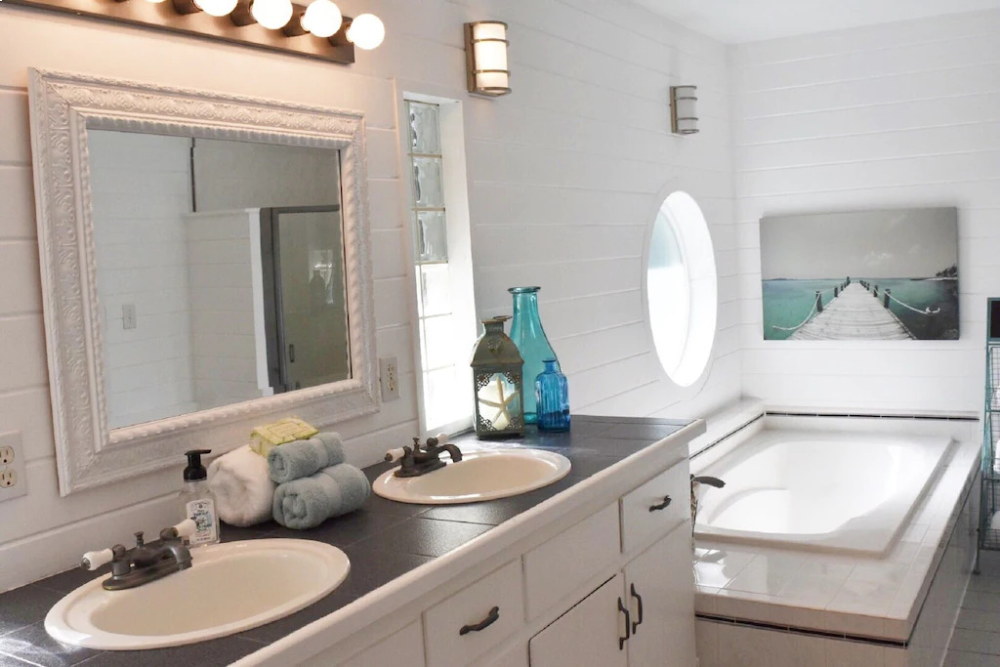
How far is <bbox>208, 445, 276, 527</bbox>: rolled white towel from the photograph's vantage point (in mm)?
1893

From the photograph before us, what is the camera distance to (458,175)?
2.90m

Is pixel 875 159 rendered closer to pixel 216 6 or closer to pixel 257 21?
pixel 257 21

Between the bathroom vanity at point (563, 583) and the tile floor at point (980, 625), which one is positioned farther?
the tile floor at point (980, 625)

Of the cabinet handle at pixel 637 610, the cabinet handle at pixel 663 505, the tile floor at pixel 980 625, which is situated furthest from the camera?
the tile floor at pixel 980 625

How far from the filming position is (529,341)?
2838 millimetres

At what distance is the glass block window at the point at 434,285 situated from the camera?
2.81 meters

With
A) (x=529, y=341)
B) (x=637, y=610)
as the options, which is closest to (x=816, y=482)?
(x=529, y=341)

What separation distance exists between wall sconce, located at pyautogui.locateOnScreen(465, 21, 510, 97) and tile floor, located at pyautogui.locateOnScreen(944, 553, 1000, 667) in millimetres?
2370

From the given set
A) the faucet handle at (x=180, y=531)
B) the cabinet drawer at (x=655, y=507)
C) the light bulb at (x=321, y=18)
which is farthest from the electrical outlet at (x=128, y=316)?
the cabinet drawer at (x=655, y=507)

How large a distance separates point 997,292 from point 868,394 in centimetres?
77

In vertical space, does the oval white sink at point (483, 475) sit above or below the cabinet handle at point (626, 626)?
above

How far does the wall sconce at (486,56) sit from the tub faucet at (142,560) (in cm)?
165

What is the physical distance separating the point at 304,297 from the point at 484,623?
34.3 inches

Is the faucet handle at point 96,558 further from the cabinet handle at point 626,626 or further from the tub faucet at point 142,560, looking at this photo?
the cabinet handle at point 626,626
